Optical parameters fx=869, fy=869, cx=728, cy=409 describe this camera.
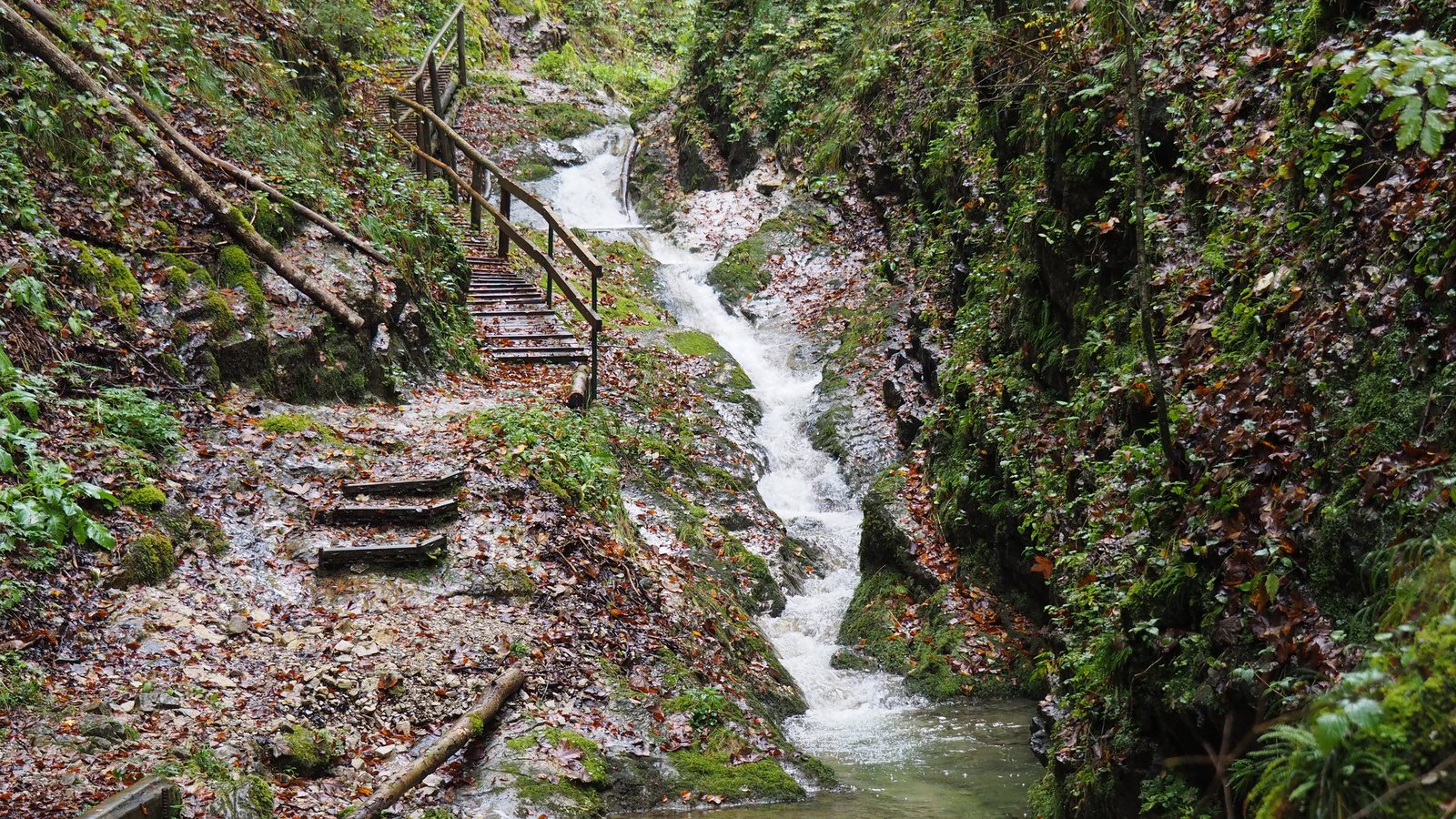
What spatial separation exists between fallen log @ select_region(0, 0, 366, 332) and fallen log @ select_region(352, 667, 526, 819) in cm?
453

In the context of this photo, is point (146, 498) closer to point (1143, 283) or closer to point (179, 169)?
point (179, 169)

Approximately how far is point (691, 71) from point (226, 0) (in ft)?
44.9

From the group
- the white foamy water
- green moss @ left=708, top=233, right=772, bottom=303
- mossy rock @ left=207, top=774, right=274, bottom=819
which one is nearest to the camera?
mossy rock @ left=207, top=774, right=274, bottom=819

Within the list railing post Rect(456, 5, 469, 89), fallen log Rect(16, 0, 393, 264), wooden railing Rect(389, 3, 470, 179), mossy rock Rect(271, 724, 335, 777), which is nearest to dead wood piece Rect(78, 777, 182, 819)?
mossy rock Rect(271, 724, 335, 777)

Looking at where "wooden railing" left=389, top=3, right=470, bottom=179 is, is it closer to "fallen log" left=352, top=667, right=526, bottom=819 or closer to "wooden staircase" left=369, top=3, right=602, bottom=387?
"wooden staircase" left=369, top=3, right=602, bottom=387

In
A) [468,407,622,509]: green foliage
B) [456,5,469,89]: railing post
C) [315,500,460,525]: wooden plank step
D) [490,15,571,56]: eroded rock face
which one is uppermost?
[490,15,571,56]: eroded rock face

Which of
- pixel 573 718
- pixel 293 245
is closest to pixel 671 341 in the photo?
pixel 293 245

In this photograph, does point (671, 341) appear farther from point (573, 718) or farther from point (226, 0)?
point (573, 718)

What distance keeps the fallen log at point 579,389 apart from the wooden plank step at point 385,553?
338cm

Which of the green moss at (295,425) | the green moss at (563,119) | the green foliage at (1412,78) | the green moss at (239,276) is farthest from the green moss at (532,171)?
the green foliage at (1412,78)

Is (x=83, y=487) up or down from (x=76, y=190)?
down

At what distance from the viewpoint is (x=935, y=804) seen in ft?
17.2

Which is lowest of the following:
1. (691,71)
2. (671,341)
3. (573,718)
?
(573,718)

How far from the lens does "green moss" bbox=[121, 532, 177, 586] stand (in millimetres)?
5016
